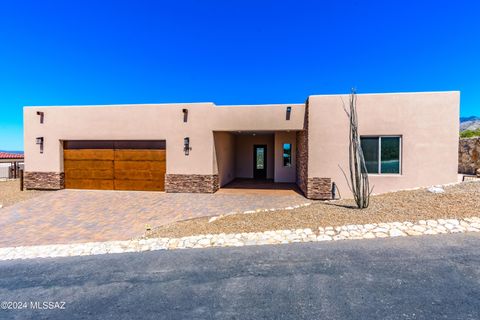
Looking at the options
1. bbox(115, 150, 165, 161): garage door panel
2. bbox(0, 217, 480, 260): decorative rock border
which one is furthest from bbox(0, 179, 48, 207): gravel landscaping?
bbox(0, 217, 480, 260): decorative rock border

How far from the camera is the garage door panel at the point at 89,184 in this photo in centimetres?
1205

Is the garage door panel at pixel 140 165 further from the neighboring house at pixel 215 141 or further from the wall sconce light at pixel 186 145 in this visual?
the wall sconce light at pixel 186 145

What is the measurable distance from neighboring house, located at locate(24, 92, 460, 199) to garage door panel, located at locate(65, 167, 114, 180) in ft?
0.17

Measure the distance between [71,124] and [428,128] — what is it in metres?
16.6

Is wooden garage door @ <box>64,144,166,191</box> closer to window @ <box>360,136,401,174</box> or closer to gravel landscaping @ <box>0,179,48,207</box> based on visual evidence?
gravel landscaping @ <box>0,179,48,207</box>

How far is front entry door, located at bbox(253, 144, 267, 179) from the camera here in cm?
1625

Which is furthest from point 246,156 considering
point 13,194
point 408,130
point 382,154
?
point 13,194

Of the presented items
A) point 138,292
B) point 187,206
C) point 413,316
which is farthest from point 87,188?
point 413,316

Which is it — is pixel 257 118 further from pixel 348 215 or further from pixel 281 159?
pixel 348 215

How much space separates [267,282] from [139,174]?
10183 mm

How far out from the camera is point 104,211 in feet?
27.9

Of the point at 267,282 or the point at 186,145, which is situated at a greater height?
the point at 186,145

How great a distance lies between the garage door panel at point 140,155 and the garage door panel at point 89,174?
35.9 inches

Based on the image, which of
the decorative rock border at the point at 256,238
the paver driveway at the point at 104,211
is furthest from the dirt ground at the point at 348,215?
the paver driveway at the point at 104,211
